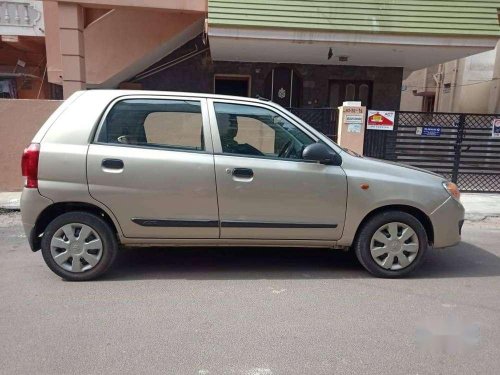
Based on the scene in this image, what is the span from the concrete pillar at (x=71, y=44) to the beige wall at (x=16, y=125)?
751mm

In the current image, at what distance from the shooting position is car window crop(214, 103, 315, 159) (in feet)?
13.5

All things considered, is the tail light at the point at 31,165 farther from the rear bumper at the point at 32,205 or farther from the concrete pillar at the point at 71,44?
the concrete pillar at the point at 71,44

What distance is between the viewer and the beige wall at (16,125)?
7.52 m

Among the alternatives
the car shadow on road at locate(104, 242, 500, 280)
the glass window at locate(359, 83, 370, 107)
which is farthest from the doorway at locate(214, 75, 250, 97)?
the car shadow on road at locate(104, 242, 500, 280)

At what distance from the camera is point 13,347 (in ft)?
9.49

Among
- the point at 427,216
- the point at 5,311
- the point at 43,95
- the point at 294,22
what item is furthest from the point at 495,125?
the point at 43,95

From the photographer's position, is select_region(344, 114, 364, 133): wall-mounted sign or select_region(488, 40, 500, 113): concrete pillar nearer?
select_region(344, 114, 364, 133): wall-mounted sign

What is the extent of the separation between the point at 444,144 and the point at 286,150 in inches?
225

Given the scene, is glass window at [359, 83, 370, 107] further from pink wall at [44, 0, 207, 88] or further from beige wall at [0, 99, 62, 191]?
beige wall at [0, 99, 62, 191]

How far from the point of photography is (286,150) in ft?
13.8

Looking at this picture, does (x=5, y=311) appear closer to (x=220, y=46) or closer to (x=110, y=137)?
(x=110, y=137)

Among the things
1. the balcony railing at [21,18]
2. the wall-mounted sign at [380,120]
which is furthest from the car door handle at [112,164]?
the balcony railing at [21,18]

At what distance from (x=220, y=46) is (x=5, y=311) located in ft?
24.5

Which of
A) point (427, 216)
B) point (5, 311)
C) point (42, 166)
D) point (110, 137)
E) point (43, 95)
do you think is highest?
point (43, 95)
